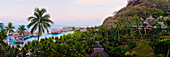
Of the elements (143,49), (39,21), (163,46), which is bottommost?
(143,49)

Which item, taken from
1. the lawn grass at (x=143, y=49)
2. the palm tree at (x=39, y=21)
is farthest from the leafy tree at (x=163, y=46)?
the palm tree at (x=39, y=21)

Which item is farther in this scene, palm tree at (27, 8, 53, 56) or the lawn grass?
the lawn grass

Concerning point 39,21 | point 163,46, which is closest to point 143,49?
point 163,46

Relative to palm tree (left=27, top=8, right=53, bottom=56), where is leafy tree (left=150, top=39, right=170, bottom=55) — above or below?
below

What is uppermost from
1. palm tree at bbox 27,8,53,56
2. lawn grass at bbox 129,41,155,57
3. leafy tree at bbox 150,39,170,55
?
palm tree at bbox 27,8,53,56

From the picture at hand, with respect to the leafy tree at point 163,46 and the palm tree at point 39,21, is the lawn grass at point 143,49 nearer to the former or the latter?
the leafy tree at point 163,46

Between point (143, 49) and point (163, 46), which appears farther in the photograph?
point (143, 49)

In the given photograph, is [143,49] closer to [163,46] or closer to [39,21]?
[163,46]

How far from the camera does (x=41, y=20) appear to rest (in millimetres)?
32438

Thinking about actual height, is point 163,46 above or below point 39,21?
below

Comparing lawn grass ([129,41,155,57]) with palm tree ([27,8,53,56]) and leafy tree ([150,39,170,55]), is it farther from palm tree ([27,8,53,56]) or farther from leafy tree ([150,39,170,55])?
palm tree ([27,8,53,56])

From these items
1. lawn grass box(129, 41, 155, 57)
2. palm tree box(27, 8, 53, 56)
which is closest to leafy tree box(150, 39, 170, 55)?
lawn grass box(129, 41, 155, 57)

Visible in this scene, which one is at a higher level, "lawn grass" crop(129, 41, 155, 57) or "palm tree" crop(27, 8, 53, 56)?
"palm tree" crop(27, 8, 53, 56)

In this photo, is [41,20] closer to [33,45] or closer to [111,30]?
[33,45]
